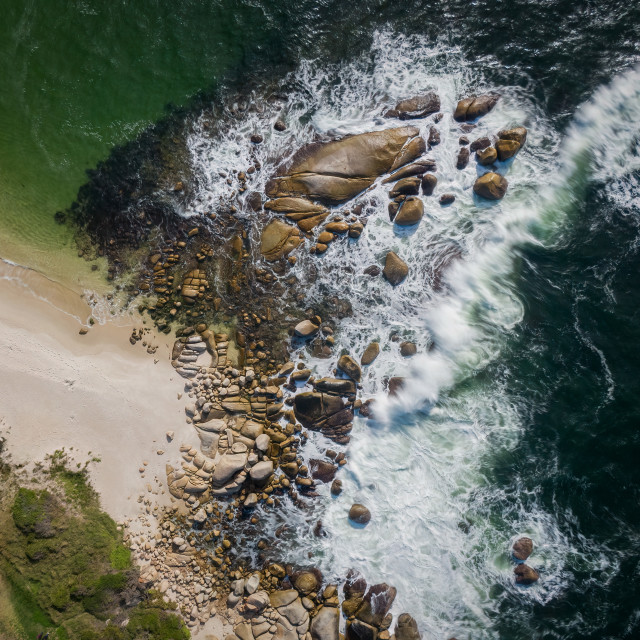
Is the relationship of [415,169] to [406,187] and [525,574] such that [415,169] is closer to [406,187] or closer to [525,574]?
[406,187]

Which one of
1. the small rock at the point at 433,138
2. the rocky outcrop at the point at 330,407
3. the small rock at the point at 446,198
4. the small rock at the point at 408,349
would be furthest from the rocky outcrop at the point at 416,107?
the rocky outcrop at the point at 330,407

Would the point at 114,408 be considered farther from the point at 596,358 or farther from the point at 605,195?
the point at 605,195

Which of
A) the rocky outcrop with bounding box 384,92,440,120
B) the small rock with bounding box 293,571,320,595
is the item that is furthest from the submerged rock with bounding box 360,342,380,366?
the rocky outcrop with bounding box 384,92,440,120

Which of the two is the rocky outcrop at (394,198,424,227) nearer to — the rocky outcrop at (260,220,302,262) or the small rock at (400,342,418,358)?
the rocky outcrop at (260,220,302,262)

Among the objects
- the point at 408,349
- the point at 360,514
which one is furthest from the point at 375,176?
the point at 360,514

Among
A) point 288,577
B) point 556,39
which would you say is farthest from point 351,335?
point 556,39

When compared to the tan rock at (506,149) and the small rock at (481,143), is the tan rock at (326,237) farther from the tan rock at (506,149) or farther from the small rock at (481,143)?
the tan rock at (506,149)
